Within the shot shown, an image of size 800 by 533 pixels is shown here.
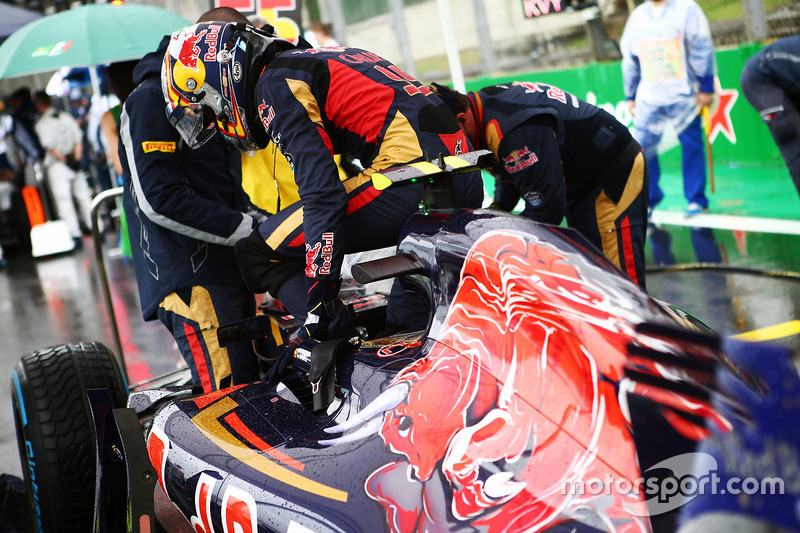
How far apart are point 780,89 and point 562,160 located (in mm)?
2193

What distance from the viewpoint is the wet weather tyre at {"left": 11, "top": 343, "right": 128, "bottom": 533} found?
2871 mm

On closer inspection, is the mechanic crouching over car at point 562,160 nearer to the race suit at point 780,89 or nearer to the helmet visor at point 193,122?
the helmet visor at point 193,122

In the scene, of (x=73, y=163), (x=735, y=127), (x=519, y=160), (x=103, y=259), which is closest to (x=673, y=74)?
(x=735, y=127)

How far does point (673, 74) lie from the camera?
684 cm

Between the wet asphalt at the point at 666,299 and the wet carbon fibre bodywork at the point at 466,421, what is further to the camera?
the wet asphalt at the point at 666,299

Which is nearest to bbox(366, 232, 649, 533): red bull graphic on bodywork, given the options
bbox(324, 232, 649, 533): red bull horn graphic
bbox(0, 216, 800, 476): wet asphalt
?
bbox(324, 232, 649, 533): red bull horn graphic

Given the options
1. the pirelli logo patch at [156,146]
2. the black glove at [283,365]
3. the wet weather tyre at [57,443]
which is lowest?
the wet weather tyre at [57,443]

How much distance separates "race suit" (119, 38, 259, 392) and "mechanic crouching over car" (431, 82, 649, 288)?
110 cm

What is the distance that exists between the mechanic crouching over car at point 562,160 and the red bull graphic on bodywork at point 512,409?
1413 mm

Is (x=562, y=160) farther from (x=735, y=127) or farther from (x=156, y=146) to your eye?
(x=735, y=127)

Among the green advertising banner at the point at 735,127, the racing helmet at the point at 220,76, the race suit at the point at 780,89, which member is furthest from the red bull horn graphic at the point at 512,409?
the green advertising banner at the point at 735,127

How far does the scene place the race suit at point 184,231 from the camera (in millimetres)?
3256

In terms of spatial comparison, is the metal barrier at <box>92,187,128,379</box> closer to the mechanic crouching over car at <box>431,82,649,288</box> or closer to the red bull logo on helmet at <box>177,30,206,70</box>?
the red bull logo on helmet at <box>177,30,206,70</box>

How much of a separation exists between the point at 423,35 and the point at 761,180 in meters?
6.96
